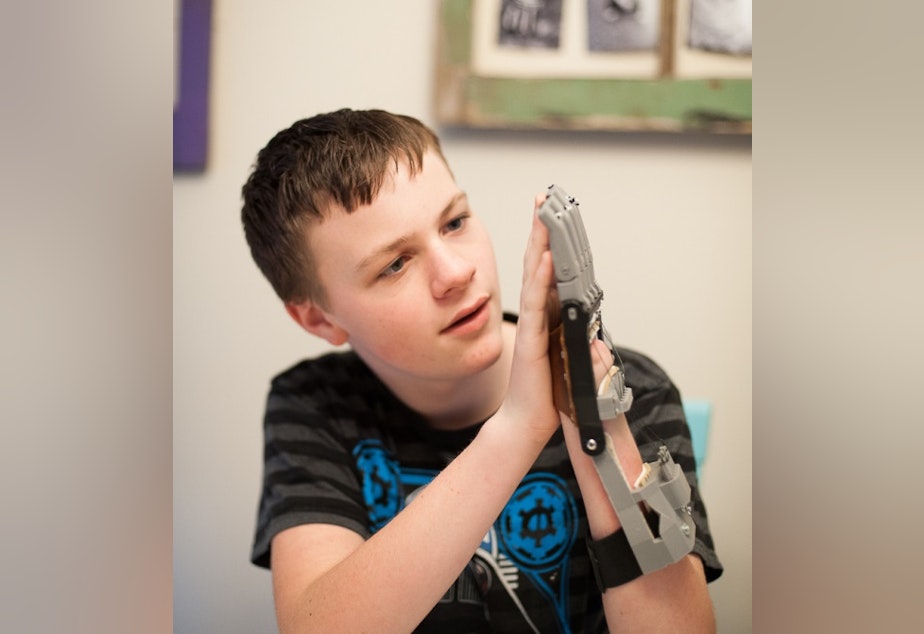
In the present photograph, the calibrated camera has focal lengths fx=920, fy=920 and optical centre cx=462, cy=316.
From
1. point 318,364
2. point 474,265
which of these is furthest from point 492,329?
point 318,364

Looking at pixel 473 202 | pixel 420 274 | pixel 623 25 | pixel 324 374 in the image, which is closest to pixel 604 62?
pixel 623 25

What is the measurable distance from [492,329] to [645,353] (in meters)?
0.24

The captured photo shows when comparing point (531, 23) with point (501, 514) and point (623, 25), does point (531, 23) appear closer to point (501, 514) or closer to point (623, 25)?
point (623, 25)

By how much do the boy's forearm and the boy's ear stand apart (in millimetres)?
221

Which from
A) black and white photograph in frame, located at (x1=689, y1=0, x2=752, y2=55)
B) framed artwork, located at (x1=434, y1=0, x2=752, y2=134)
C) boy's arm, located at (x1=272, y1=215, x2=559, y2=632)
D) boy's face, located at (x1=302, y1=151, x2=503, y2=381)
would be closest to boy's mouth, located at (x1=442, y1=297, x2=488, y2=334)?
boy's face, located at (x1=302, y1=151, x2=503, y2=381)

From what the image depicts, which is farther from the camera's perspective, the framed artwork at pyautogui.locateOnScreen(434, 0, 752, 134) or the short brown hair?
the framed artwork at pyautogui.locateOnScreen(434, 0, 752, 134)

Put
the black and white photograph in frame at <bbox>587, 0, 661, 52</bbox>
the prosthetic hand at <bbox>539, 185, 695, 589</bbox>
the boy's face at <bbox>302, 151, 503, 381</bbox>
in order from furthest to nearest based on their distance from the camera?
the black and white photograph in frame at <bbox>587, 0, 661, 52</bbox>, the boy's face at <bbox>302, 151, 503, 381</bbox>, the prosthetic hand at <bbox>539, 185, 695, 589</bbox>

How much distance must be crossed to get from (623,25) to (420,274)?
0.33m

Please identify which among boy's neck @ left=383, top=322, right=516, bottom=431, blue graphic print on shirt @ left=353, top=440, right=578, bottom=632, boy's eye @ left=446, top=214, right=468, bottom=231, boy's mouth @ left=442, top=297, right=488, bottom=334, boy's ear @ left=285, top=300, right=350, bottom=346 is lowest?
blue graphic print on shirt @ left=353, top=440, right=578, bottom=632

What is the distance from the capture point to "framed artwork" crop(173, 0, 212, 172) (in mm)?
926

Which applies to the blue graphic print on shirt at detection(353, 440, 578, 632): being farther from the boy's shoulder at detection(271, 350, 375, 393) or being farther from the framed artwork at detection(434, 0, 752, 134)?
the framed artwork at detection(434, 0, 752, 134)

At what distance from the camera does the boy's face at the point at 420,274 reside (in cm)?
74

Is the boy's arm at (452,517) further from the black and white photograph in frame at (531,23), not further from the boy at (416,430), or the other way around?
the black and white photograph in frame at (531,23)

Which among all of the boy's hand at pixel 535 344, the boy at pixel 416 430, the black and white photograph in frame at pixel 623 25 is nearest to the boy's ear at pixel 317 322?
the boy at pixel 416 430
